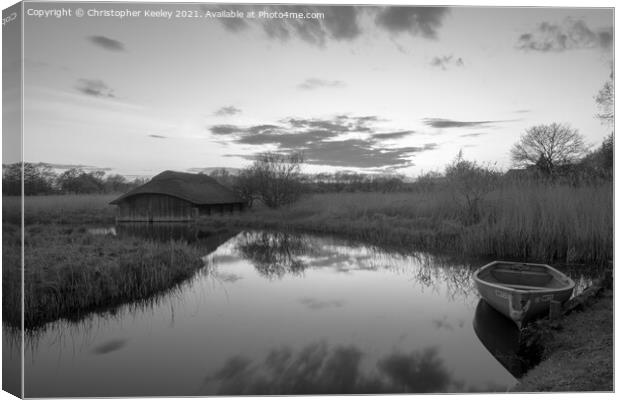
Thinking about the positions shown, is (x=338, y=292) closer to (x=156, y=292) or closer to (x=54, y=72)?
(x=156, y=292)

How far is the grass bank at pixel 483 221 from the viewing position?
8867 mm

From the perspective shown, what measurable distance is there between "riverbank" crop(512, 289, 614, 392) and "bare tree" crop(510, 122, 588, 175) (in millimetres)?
2559

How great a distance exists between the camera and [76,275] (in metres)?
7.45

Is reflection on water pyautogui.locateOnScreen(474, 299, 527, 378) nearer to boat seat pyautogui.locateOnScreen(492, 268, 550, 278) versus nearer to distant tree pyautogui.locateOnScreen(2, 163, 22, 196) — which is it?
boat seat pyautogui.locateOnScreen(492, 268, 550, 278)

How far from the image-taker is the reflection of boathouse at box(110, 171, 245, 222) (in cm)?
2186

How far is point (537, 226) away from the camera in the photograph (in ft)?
32.6

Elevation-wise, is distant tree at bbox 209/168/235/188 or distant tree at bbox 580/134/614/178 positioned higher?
distant tree at bbox 209/168/235/188

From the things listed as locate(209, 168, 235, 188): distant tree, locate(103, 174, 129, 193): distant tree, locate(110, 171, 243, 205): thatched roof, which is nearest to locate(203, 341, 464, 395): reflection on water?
locate(103, 174, 129, 193): distant tree

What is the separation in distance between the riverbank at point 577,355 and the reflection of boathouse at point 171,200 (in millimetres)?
19868

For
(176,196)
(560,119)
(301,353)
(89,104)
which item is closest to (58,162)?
(89,104)

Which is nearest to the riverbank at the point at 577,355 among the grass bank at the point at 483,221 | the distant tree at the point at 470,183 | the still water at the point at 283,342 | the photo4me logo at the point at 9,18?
the still water at the point at 283,342

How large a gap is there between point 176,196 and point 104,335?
17.6 meters

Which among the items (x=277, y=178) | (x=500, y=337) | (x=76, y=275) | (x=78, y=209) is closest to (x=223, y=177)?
(x=277, y=178)

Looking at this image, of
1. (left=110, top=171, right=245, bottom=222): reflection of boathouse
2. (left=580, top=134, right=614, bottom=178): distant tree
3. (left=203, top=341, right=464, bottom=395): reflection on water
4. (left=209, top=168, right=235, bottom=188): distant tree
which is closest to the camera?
(left=203, top=341, right=464, bottom=395): reflection on water
